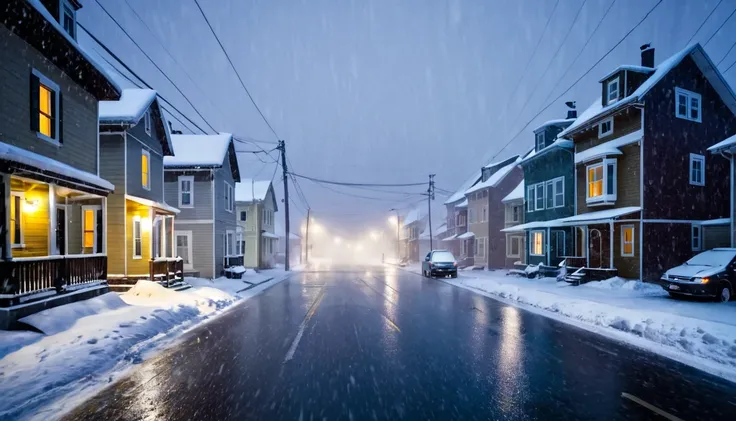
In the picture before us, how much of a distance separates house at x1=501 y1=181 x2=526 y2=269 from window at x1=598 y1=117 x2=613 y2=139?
1272 centimetres

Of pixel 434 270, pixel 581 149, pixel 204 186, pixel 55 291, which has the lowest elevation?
pixel 434 270

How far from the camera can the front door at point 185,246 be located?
2667 centimetres

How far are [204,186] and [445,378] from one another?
2356 cm

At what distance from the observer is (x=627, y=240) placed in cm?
2244

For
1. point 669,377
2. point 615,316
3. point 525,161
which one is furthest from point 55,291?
point 525,161

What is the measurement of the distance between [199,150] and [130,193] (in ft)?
31.2

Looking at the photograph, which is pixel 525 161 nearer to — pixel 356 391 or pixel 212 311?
pixel 212 311

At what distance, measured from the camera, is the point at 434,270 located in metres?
31.4

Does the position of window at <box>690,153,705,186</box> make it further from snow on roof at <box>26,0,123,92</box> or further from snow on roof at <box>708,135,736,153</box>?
snow on roof at <box>26,0,123,92</box>

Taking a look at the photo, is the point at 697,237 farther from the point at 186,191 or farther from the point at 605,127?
the point at 186,191

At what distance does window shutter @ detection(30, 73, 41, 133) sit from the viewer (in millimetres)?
11720

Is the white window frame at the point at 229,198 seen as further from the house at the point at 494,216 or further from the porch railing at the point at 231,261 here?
the house at the point at 494,216

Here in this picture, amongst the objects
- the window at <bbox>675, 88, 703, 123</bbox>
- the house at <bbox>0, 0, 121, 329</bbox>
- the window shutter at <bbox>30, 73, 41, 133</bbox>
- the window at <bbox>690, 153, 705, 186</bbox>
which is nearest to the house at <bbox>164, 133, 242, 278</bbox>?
the house at <bbox>0, 0, 121, 329</bbox>

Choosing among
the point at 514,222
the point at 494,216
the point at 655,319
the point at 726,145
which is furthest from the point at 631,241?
the point at 494,216
